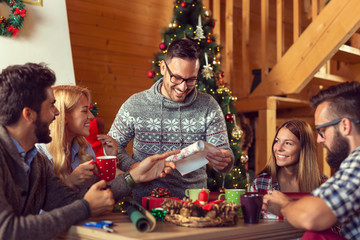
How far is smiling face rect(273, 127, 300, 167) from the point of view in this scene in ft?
7.81

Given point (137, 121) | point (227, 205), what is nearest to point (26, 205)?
point (227, 205)

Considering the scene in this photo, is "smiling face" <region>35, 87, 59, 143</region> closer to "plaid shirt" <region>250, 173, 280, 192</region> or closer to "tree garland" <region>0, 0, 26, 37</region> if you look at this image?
"plaid shirt" <region>250, 173, 280, 192</region>

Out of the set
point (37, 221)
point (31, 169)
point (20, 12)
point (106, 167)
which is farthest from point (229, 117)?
point (37, 221)

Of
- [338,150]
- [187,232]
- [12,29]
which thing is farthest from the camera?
[12,29]

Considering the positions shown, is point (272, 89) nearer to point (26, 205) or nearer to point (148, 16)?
point (148, 16)

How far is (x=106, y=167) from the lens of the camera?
177 cm

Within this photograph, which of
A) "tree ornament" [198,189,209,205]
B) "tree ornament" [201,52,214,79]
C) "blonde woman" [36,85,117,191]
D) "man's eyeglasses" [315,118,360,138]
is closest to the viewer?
"man's eyeglasses" [315,118,360,138]

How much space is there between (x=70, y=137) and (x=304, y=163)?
119cm

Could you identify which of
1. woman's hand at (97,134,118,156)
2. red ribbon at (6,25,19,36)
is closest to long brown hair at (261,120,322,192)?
woman's hand at (97,134,118,156)

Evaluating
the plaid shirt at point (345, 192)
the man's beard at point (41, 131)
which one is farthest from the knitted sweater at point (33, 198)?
the plaid shirt at point (345, 192)

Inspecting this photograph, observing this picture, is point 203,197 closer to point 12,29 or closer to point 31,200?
point 31,200

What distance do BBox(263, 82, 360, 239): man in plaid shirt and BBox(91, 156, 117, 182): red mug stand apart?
0.60 meters

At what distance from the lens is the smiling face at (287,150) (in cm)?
238

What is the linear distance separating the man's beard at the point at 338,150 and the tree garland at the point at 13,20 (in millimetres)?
2583
